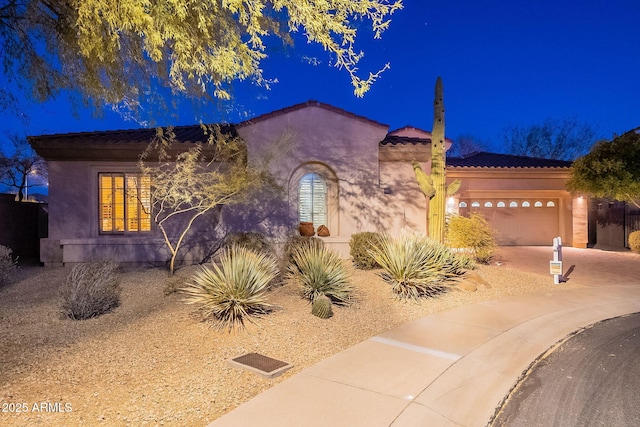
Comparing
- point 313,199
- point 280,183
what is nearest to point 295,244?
point 280,183

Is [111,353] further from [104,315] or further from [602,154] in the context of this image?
[602,154]

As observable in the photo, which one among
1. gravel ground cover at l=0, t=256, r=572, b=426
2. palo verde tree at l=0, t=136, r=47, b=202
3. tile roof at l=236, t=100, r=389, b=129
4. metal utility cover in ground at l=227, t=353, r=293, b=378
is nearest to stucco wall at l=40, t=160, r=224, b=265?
tile roof at l=236, t=100, r=389, b=129

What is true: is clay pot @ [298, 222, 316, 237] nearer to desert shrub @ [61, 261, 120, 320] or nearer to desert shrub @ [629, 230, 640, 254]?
desert shrub @ [61, 261, 120, 320]

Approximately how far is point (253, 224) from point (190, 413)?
33.3 ft

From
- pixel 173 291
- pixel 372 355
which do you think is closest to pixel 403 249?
pixel 372 355

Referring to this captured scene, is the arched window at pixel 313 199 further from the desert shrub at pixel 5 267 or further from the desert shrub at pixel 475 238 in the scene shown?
the desert shrub at pixel 5 267

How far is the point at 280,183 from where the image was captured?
559 inches

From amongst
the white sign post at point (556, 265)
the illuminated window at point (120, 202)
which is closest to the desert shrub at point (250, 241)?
the illuminated window at point (120, 202)

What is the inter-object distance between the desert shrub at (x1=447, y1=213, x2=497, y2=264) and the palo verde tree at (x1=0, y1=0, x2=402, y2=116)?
300 inches

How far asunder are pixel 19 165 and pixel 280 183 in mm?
20587

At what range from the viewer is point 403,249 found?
387 inches

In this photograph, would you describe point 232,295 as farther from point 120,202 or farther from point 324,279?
point 120,202

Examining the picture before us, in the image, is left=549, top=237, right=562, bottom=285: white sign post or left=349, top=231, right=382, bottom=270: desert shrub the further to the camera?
left=349, top=231, right=382, bottom=270: desert shrub

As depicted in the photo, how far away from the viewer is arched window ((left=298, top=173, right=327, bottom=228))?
48.8ft
